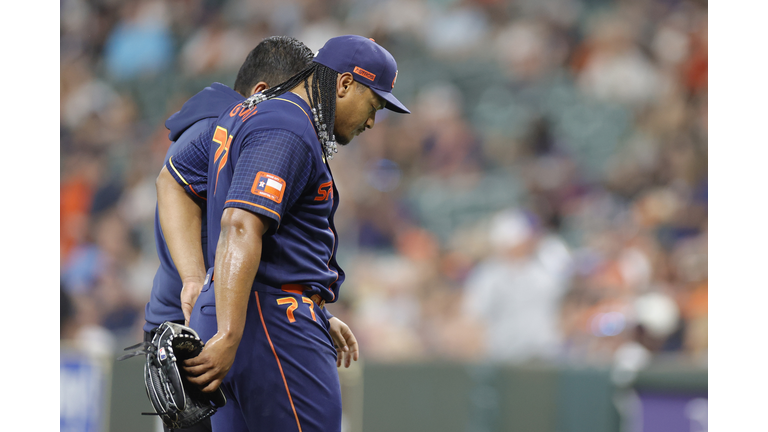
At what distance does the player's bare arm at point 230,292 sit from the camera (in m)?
2.37

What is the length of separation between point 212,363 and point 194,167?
3.05 ft

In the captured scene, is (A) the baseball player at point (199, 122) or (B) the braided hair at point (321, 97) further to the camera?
(A) the baseball player at point (199, 122)

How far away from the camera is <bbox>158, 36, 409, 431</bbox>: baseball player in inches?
95.1

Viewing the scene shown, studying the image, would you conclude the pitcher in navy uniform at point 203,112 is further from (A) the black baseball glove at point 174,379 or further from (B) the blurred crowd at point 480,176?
(B) the blurred crowd at point 480,176

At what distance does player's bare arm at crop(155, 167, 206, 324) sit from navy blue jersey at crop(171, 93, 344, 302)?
0.26 meters

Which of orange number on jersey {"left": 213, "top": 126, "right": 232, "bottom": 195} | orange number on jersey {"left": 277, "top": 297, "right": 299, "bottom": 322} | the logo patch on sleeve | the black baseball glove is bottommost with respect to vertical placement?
the black baseball glove

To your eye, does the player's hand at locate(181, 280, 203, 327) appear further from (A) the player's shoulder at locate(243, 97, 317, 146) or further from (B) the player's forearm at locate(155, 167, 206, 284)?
(A) the player's shoulder at locate(243, 97, 317, 146)

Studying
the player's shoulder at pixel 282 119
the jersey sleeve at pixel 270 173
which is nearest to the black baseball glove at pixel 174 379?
the jersey sleeve at pixel 270 173

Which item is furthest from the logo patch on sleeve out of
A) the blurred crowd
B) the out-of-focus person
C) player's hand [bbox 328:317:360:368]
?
the out-of-focus person

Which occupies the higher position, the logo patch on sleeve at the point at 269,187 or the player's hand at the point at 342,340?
the logo patch on sleeve at the point at 269,187

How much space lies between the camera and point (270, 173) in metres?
2.47

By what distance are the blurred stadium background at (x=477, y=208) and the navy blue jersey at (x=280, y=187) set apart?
3.12 m

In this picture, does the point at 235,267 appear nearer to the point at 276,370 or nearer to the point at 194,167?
the point at 276,370

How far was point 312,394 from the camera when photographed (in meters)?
2.61
